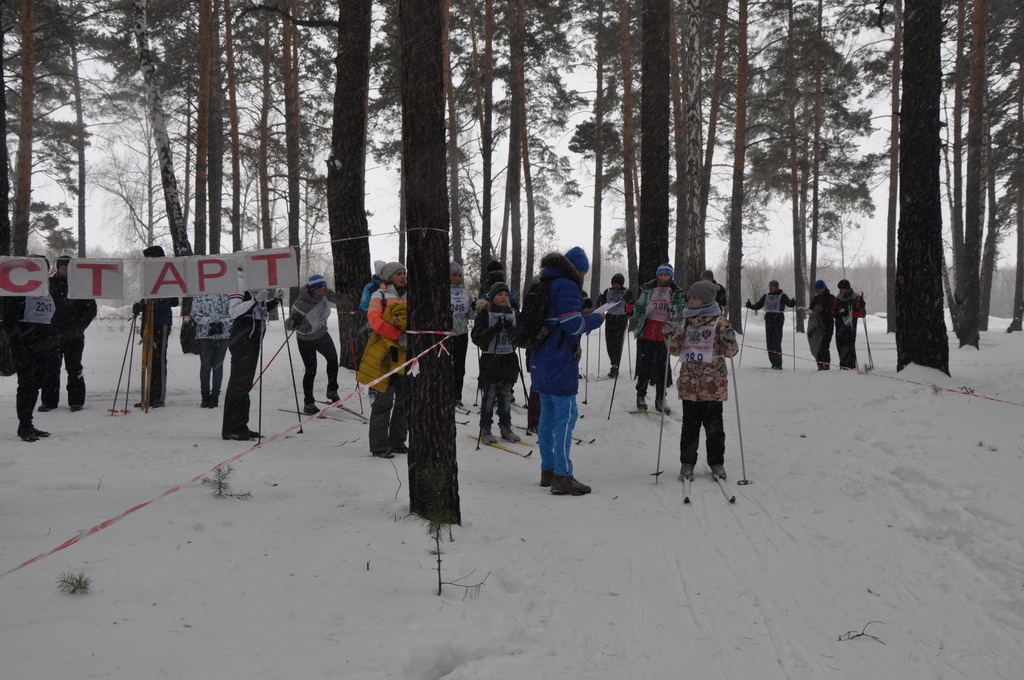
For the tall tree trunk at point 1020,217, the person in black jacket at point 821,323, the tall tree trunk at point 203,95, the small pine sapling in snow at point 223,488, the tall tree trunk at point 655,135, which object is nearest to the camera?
the small pine sapling in snow at point 223,488

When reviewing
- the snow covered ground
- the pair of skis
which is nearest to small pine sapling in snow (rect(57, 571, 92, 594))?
the snow covered ground

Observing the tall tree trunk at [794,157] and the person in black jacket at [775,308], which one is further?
the tall tree trunk at [794,157]

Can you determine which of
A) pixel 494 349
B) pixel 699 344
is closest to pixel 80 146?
pixel 494 349

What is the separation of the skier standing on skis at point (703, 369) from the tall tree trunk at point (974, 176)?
14.6 metres

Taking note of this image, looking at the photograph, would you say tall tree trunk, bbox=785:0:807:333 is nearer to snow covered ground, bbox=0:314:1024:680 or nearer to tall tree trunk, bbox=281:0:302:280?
tall tree trunk, bbox=281:0:302:280

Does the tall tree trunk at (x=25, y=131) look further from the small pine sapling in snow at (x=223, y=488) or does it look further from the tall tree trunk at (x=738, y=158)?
the tall tree trunk at (x=738, y=158)

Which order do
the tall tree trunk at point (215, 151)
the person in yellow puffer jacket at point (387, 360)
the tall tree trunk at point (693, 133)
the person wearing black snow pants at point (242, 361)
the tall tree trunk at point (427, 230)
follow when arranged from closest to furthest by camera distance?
the tall tree trunk at point (427, 230)
the person in yellow puffer jacket at point (387, 360)
the person wearing black snow pants at point (242, 361)
the tall tree trunk at point (693, 133)
the tall tree trunk at point (215, 151)

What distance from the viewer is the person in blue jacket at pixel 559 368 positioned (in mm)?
5848

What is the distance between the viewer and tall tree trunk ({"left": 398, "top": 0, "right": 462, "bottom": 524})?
4441 millimetres

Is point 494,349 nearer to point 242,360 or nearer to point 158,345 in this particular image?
point 242,360

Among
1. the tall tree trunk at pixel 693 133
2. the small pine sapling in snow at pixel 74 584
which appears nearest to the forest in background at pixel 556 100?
the tall tree trunk at pixel 693 133

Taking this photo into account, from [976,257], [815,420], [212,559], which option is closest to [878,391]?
[815,420]

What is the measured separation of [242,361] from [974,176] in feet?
61.1

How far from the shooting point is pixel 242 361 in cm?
746
